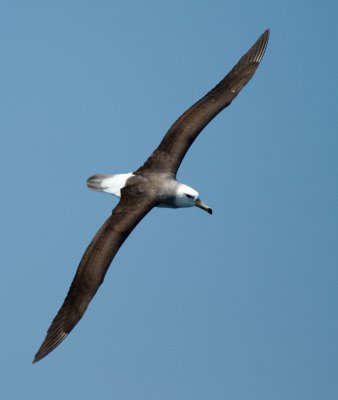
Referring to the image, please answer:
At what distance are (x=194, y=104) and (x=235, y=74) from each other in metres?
1.74

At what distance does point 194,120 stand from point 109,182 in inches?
100

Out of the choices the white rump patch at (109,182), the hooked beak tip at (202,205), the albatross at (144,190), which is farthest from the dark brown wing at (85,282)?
the hooked beak tip at (202,205)

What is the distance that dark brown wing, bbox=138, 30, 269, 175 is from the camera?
22.2 m

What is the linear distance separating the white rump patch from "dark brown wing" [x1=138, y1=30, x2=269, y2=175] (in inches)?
20.6

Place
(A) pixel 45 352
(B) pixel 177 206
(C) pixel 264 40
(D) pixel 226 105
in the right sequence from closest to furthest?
(A) pixel 45 352, (B) pixel 177 206, (D) pixel 226 105, (C) pixel 264 40

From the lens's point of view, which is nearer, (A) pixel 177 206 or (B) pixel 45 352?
(B) pixel 45 352

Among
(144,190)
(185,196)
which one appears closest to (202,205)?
(185,196)

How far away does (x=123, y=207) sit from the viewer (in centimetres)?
2086

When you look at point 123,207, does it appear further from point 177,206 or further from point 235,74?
point 235,74

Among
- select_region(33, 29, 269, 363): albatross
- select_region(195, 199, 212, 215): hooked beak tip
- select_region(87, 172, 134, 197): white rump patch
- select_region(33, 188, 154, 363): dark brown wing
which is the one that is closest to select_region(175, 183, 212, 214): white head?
select_region(33, 29, 269, 363): albatross

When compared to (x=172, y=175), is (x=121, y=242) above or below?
below

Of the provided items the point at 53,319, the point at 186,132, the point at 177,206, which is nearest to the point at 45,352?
the point at 53,319

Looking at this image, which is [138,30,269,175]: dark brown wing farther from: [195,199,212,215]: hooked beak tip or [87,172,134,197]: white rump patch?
[195,199,212,215]: hooked beak tip

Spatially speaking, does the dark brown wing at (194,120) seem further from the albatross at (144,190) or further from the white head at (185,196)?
the white head at (185,196)
